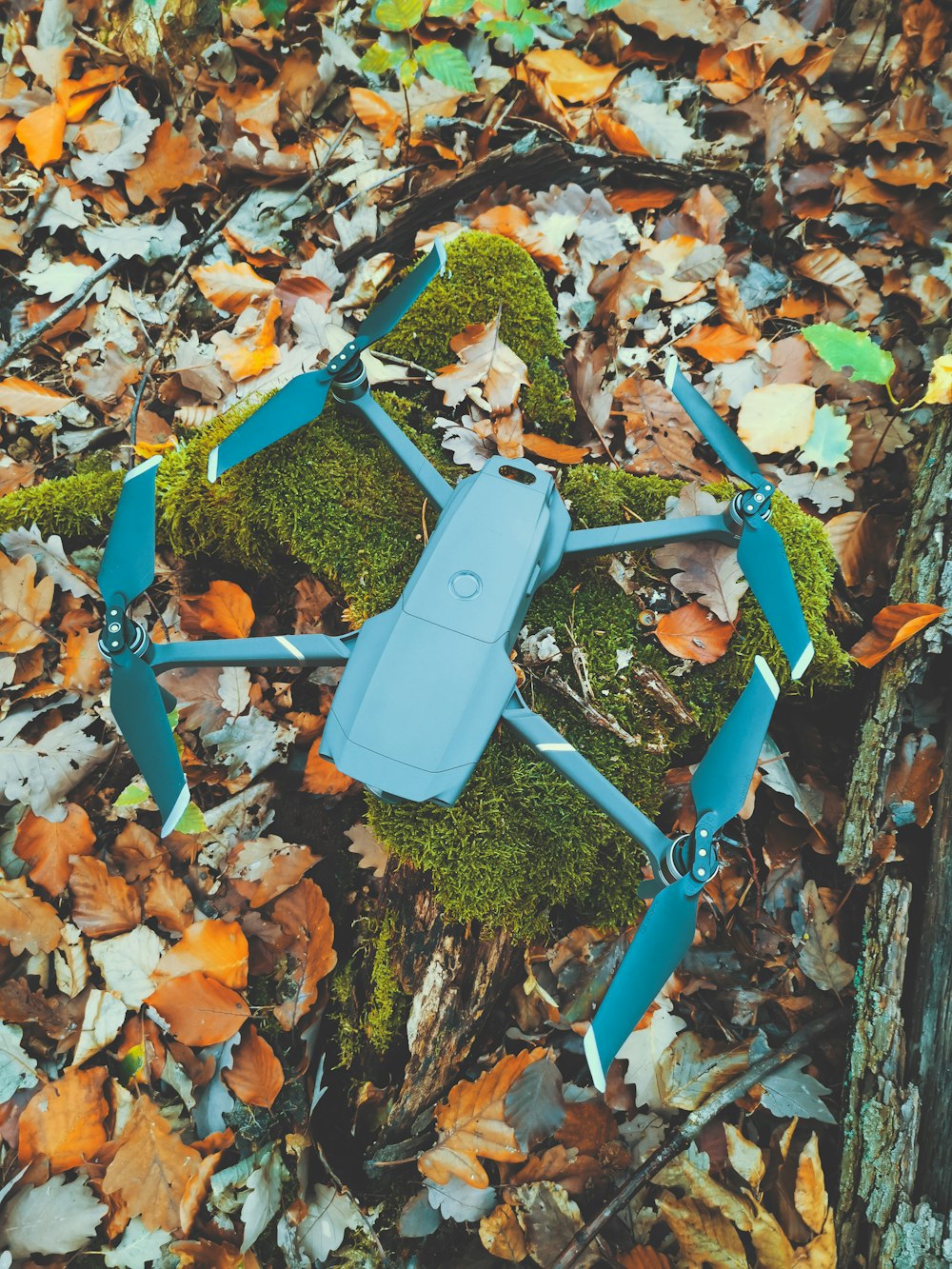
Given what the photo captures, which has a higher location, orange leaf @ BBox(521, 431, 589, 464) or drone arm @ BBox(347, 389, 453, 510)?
drone arm @ BBox(347, 389, 453, 510)

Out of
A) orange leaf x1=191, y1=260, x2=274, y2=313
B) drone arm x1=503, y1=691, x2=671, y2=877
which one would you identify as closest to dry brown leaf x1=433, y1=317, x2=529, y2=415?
orange leaf x1=191, y1=260, x2=274, y2=313

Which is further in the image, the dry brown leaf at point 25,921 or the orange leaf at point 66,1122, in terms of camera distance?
the dry brown leaf at point 25,921

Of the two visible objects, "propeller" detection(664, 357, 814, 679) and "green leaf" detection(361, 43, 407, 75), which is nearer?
"propeller" detection(664, 357, 814, 679)

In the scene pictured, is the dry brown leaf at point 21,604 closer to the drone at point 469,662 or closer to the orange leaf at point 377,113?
the drone at point 469,662

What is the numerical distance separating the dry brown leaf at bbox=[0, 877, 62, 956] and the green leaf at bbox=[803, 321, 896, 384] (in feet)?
10.0

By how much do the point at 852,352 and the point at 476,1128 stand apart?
271 centimetres

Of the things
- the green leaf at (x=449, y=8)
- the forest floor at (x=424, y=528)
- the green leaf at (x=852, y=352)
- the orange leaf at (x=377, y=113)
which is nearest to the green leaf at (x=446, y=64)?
the forest floor at (x=424, y=528)

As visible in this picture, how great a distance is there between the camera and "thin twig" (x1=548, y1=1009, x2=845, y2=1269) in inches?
75.5

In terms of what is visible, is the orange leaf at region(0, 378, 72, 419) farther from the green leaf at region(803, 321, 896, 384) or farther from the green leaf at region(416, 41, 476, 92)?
the green leaf at region(803, 321, 896, 384)

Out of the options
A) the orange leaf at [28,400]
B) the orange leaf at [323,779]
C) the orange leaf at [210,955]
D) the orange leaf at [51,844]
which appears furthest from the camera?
the orange leaf at [28,400]

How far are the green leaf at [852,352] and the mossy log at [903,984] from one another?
44cm

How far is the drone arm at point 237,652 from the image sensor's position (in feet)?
6.03

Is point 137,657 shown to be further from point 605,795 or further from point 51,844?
point 605,795

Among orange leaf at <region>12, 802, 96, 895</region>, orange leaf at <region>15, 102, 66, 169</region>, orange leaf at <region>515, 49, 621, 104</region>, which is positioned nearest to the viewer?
orange leaf at <region>12, 802, 96, 895</region>
